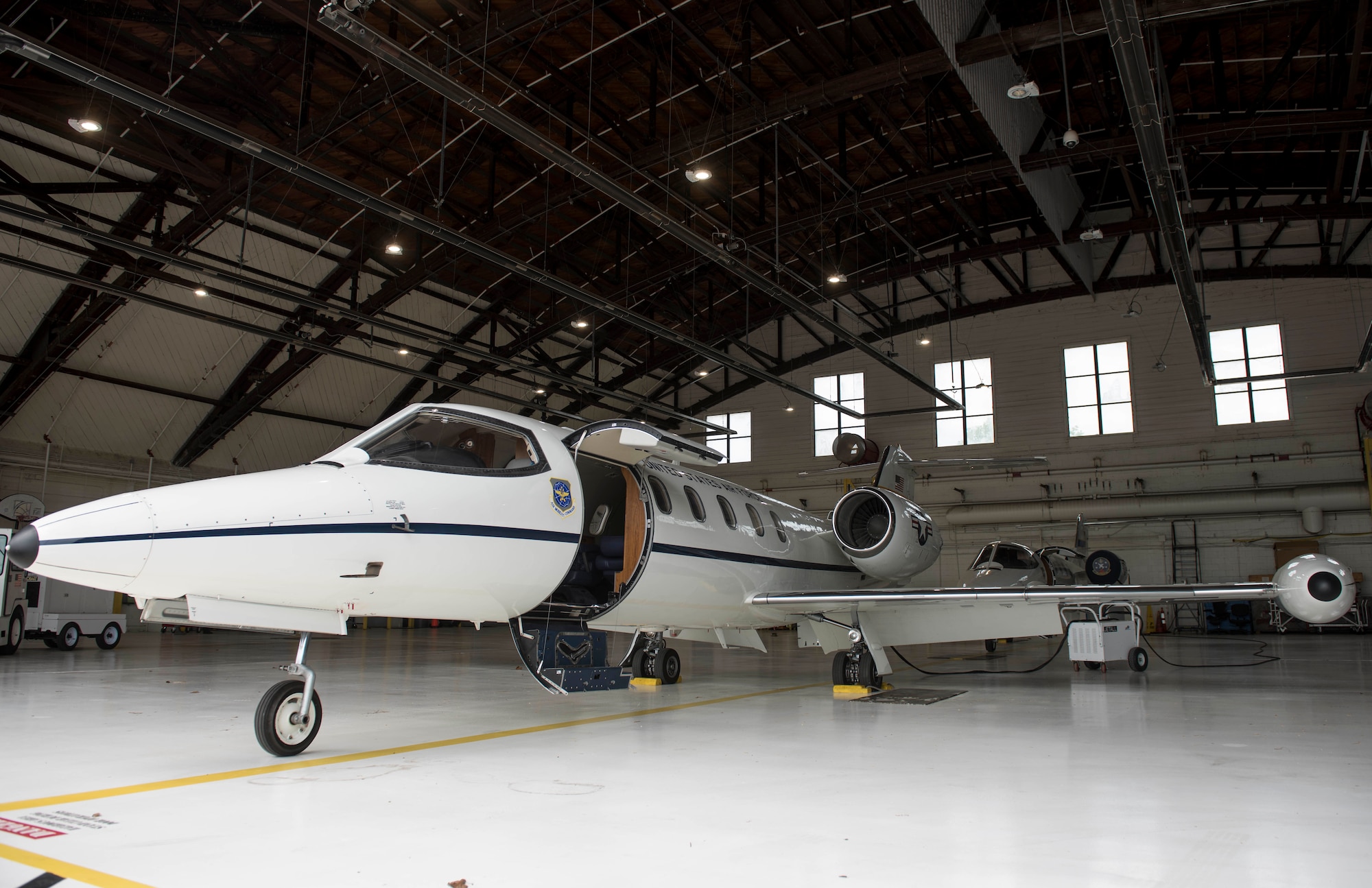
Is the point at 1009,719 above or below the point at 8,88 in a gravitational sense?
below

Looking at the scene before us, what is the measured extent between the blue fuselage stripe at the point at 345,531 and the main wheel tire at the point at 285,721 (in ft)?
3.59

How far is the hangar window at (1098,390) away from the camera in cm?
3058

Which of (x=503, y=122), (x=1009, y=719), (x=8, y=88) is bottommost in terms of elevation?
(x=1009, y=719)

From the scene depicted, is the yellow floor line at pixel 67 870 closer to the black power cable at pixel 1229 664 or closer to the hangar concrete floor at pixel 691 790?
the hangar concrete floor at pixel 691 790

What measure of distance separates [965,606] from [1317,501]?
74.1ft

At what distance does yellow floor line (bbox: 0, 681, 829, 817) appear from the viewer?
4.46m

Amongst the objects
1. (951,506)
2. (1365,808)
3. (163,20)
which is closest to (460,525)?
(1365,808)

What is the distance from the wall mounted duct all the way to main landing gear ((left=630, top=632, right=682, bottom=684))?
21.7 metres

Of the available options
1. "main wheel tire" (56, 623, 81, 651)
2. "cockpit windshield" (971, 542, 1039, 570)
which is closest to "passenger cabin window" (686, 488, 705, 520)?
"cockpit windshield" (971, 542, 1039, 570)

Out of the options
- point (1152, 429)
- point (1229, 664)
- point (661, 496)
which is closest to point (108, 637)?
point (661, 496)

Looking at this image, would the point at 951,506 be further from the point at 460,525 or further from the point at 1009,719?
the point at 460,525

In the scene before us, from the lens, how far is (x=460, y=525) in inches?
265

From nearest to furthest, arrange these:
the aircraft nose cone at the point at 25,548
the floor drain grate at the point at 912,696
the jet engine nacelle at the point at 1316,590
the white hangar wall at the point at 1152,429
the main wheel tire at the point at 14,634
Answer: the aircraft nose cone at the point at 25,548, the jet engine nacelle at the point at 1316,590, the floor drain grate at the point at 912,696, the main wheel tire at the point at 14,634, the white hangar wall at the point at 1152,429

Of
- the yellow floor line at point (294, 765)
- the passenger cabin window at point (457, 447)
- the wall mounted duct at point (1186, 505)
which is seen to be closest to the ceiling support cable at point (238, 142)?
the passenger cabin window at point (457, 447)
